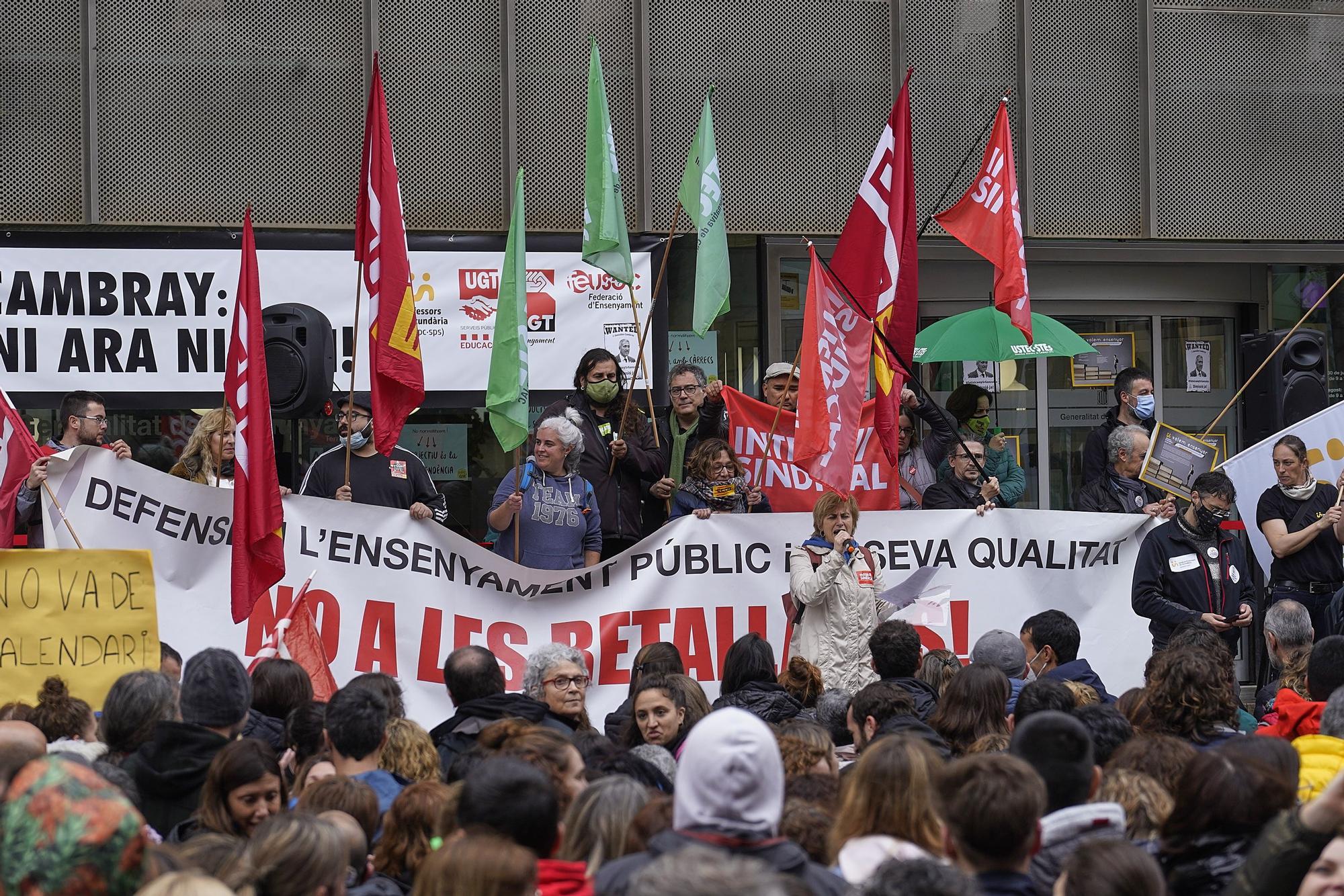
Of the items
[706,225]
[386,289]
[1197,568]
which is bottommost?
[1197,568]

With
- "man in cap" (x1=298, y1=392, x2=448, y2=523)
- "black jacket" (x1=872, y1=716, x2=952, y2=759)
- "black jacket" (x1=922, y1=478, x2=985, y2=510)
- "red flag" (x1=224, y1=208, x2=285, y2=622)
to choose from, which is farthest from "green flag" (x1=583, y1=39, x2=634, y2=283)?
"black jacket" (x1=872, y1=716, x2=952, y2=759)

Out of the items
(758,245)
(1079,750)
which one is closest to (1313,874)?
(1079,750)

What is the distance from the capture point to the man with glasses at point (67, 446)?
27.7ft

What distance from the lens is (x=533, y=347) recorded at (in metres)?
11.7

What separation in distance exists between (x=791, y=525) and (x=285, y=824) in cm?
600

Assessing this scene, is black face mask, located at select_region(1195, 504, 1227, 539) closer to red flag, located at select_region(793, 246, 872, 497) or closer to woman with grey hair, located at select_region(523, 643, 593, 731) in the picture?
red flag, located at select_region(793, 246, 872, 497)

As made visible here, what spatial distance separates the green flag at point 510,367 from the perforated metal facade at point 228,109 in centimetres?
290

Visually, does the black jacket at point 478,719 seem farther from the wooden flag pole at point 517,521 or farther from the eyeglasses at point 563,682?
the wooden flag pole at point 517,521

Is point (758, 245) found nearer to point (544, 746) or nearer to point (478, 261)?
point (478, 261)

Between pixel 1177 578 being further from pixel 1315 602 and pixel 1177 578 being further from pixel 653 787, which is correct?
pixel 653 787

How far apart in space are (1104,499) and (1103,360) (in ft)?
11.2

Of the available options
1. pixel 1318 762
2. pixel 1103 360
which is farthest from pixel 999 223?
pixel 1318 762

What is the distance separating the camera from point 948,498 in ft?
33.8

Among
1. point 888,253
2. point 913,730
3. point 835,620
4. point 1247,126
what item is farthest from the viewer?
point 1247,126
